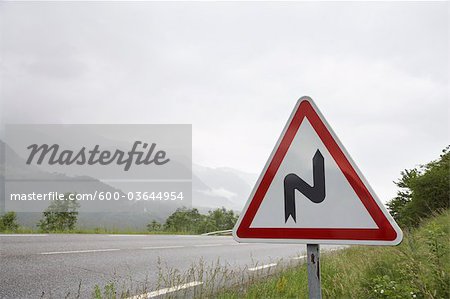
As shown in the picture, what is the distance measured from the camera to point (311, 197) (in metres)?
2.01

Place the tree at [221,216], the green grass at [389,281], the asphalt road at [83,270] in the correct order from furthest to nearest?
the tree at [221,216] → the asphalt road at [83,270] → the green grass at [389,281]

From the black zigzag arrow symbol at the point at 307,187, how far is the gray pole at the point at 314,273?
0.18m

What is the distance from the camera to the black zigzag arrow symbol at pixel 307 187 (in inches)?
79.0

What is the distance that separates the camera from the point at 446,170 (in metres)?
16.8

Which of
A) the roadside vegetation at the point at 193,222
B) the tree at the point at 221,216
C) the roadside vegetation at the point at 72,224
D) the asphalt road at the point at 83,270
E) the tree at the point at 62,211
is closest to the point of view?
the asphalt road at the point at 83,270

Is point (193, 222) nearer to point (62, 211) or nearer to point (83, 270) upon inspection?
point (62, 211)

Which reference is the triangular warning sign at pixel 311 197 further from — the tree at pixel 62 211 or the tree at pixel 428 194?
the tree at pixel 62 211

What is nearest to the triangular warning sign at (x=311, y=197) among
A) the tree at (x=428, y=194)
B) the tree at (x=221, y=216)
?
the tree at (x=428, y=194)

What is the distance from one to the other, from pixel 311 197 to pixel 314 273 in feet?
1.24

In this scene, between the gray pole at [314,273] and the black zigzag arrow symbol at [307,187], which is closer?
the gray pole at [314,273]

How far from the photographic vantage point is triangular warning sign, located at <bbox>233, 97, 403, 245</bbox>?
1948 mm

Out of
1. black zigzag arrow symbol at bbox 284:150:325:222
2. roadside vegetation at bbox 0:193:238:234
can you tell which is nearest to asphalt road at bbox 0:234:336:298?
black zigzag arrow symbol at bbox 284:150:325:222

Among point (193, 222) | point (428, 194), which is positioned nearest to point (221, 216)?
point (193, 222)

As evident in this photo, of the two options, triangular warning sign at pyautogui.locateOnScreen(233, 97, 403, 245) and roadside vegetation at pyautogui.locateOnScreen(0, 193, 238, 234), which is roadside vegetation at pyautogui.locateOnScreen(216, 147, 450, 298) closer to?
triangular warning sign at pyautogui.locateOnScreen(233, 97, 403, 245)
